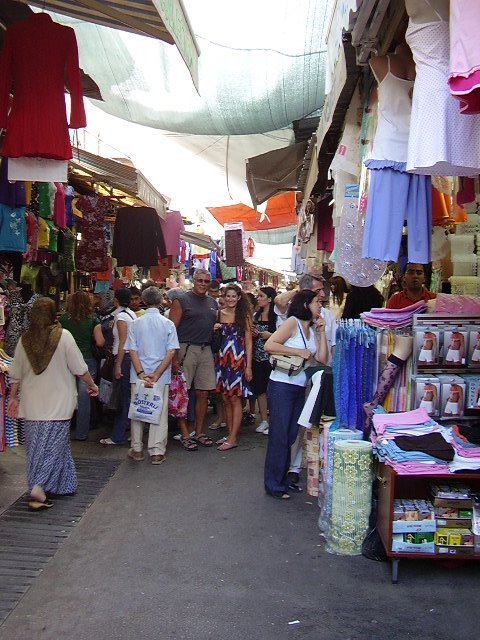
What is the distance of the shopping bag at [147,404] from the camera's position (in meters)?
6.91

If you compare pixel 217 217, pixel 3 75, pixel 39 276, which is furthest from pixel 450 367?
pixel 217 217

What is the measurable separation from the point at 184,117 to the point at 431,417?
461 centimetres

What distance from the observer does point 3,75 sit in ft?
15.4

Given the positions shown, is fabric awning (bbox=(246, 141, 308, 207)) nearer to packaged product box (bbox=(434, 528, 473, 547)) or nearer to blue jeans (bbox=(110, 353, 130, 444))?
blue jeans (bbox=(110, 353, 130, 444))

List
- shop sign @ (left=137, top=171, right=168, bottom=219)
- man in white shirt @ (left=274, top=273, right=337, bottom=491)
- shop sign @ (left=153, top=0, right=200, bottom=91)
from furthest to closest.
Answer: shop sign @ (left=137, top=171, right=168, bottom=219), man in white shirt @ (left=274, top=273, right=337, bottom=491), shop sign @ (left=153, top=0, right=200, bottom=91)

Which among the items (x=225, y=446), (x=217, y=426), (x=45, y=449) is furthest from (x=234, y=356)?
(x=45, y=449)

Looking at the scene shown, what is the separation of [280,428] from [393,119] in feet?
9.52

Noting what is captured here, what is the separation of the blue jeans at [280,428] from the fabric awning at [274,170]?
4.39 m

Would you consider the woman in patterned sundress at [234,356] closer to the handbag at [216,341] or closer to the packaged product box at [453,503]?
the handbag at [216,341]

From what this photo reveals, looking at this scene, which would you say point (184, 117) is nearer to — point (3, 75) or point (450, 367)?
point (3, 75)

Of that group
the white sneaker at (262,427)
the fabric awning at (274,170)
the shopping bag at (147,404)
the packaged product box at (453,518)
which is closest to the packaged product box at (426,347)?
the packaged product box at (453,518)

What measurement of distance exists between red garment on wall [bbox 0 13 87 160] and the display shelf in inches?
121

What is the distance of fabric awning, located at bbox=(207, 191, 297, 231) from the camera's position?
1530cm

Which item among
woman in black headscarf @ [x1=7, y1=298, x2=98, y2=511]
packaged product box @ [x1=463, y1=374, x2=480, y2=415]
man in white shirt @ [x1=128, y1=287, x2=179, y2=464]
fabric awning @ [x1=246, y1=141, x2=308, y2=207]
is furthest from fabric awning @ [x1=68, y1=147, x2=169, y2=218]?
packaged product box @ [x1=463, y1=374, x2=480, y2=415]
